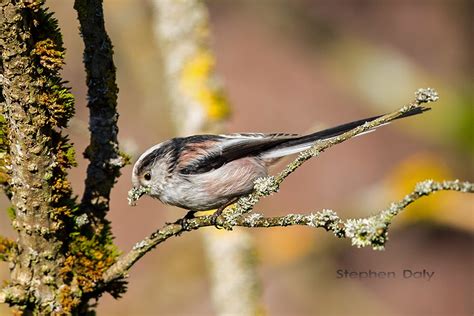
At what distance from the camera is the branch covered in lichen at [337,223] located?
7.00 ft

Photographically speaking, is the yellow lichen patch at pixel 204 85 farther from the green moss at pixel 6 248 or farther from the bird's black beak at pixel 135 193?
the green moss at pixel 6 248

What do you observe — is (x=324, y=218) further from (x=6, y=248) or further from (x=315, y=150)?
(x=6, y=248)

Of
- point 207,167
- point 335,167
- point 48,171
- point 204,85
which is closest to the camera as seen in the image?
point 48,171

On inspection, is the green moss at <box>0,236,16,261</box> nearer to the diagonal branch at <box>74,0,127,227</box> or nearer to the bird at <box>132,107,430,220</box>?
the diagonal branch at <box>74,0,127,227</box>

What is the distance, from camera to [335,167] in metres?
9.08

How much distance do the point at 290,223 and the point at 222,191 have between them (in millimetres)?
1307

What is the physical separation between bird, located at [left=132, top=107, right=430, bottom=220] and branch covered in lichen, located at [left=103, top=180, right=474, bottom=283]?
826mm

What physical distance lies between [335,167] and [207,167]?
5496 millimetres

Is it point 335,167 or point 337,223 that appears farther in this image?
point 335,167

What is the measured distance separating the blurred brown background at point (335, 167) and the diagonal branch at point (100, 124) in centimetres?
216

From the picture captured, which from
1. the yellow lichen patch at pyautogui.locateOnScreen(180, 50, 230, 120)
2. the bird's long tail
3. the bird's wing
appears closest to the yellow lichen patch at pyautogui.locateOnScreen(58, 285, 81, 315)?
the bird's wing

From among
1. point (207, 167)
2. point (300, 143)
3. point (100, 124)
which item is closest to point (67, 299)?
point (100, 124)

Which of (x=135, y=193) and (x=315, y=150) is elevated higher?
(x=135, y=193)

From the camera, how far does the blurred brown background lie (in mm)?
6145
